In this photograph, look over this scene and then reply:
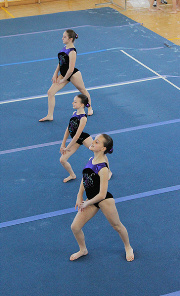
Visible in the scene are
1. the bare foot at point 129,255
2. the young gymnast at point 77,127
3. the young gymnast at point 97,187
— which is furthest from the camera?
the young gymnast at point 77,127

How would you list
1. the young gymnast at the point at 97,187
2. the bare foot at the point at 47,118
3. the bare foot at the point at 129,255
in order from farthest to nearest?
the bare foot at the point at 47,118
the bare foot at the point at 129,255
the young gymnast at the point at 97,187

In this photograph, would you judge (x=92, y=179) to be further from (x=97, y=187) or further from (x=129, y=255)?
(x=129, y=255)

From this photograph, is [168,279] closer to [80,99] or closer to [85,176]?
[85,176]

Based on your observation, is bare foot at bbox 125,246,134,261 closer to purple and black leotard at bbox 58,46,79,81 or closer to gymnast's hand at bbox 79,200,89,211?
gymnast's hand at bbox 79,200,89,211

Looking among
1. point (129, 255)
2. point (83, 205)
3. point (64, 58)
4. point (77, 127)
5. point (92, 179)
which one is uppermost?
point (64, 58)

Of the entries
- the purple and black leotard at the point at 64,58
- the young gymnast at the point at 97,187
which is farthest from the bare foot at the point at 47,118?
the young gymnast at the point at 97,187

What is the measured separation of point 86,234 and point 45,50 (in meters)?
6.84

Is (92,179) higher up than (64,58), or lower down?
lower down

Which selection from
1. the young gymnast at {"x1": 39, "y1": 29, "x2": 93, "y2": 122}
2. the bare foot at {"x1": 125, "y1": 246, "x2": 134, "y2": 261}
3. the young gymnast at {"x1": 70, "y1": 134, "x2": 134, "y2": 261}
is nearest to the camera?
the young gymnast at {"x1": 70, "y1": 134, "x2": 134, "y2": 261}

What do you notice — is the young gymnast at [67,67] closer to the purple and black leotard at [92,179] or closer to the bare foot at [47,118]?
the bare foot at [47,118]

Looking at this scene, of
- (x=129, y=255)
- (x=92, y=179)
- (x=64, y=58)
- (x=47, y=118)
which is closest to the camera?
(x=92, y=179)

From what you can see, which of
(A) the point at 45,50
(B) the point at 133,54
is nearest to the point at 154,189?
(B) the point at 133,54

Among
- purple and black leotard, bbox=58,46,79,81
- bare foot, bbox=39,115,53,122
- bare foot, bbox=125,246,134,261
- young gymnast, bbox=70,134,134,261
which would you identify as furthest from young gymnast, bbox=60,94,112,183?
bare foot, bbox=39,115,53,122

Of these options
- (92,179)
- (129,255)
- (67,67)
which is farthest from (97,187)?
(67,67)
